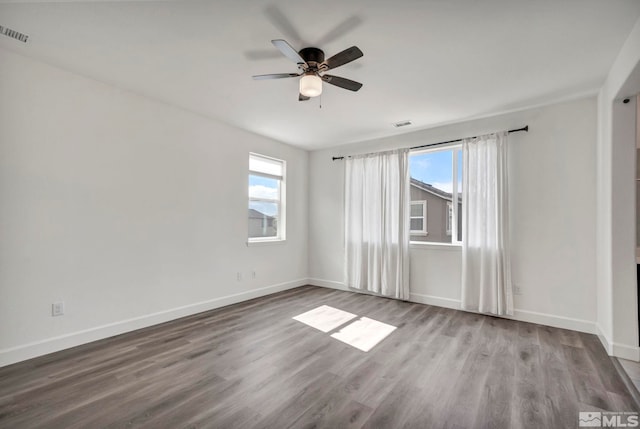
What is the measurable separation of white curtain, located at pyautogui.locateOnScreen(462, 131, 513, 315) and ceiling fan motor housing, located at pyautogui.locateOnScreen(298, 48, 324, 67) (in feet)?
8.64

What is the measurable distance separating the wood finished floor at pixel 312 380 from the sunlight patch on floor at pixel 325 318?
23 centimetres

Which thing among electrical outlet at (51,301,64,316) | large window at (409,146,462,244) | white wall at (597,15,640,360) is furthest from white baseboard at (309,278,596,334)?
electrical outlet at (51,301,64,316)

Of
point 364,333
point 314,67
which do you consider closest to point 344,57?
point 314,67

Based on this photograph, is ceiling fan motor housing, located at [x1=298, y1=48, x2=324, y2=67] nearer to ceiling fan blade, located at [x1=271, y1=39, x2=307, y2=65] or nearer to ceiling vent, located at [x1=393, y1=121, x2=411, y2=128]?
ceiling fan blade, located at [x1=271, y1=39, x2=307, y2=65]

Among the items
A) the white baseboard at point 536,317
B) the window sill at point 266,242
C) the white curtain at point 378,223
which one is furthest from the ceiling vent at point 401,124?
the window sill at point 266,242

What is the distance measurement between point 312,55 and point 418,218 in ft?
10.2

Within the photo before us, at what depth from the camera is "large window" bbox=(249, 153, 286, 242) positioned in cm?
485

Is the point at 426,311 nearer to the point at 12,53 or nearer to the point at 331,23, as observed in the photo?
the point at 331,23

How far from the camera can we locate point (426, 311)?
408 centimetres

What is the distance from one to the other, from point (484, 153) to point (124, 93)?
4.49 m

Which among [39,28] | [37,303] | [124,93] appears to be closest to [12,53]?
[39,28]

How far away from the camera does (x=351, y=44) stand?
7.74 feet

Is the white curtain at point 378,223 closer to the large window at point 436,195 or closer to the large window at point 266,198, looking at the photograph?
the large window at point 436,195

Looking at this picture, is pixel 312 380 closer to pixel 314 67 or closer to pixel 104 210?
pixel 314 67
